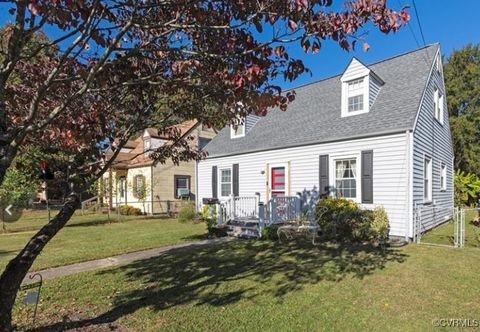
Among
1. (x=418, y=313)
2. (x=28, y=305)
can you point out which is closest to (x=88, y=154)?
(x=28, y=305)

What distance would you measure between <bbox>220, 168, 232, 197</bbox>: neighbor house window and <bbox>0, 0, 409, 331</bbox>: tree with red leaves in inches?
437

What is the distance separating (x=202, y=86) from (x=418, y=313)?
4.02 meters

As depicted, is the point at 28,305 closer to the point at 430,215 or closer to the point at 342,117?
the point at 342,117

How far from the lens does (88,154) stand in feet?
14.5

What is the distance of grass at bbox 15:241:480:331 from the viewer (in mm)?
4121

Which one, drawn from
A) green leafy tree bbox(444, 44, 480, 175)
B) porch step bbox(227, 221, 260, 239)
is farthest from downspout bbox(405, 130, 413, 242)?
green leafy tree bbox(444, 44, 480, 175)

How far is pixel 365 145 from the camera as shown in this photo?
1067 centimetres

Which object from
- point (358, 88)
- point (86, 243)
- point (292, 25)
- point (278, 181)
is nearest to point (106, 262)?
point (86, 243)

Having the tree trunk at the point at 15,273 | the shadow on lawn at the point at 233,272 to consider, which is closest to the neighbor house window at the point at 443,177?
the shadow on lawn at the point at 233,272

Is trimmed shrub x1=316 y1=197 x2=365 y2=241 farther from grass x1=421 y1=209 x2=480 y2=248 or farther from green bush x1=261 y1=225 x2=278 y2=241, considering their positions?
grass x1=421 y1=209 x2=480 y2=248

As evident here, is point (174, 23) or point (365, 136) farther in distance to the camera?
point (365, 136)

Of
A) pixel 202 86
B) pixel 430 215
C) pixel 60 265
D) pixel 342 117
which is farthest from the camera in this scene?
pixel 342 117

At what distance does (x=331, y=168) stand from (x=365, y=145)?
1442mm

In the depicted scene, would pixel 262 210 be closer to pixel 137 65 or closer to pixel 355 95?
pixel 355 95
